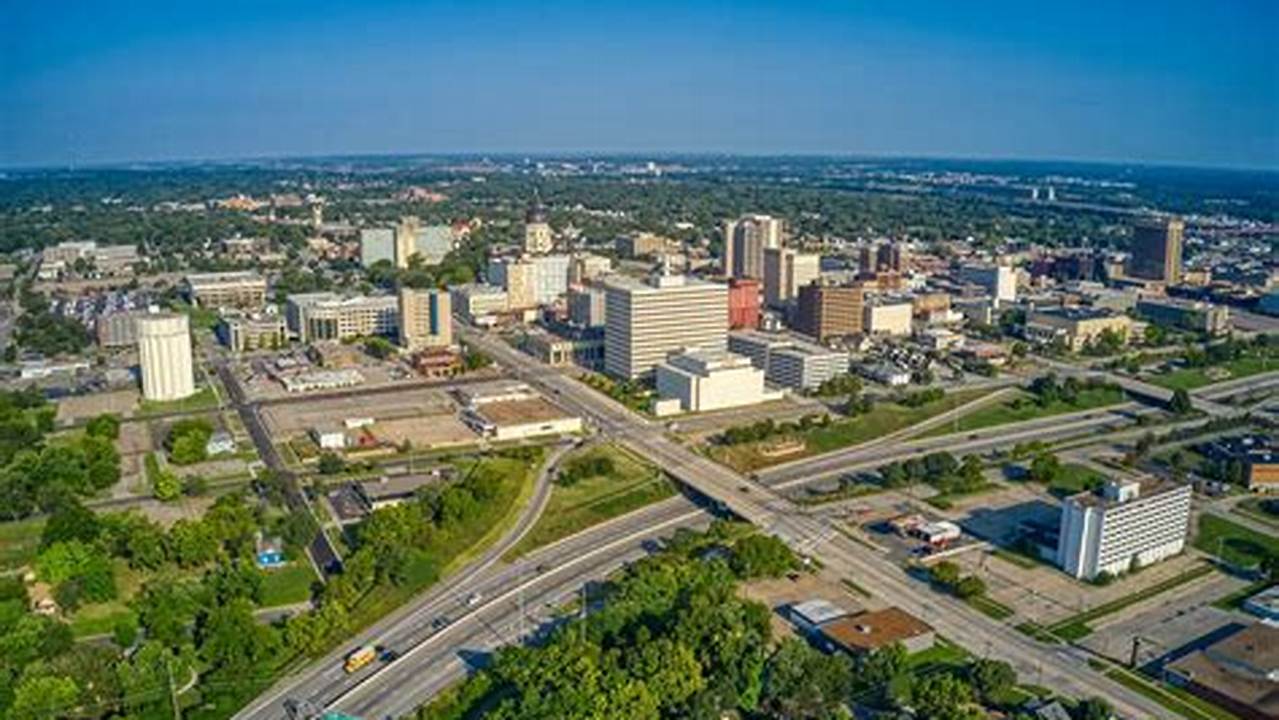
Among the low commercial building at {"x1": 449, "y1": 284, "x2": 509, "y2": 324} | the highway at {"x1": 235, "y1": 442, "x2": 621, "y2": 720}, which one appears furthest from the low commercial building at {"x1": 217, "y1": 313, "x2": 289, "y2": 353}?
the highway at {"x1": 235, "y1": 442, "x2": 621, "y2": 720}

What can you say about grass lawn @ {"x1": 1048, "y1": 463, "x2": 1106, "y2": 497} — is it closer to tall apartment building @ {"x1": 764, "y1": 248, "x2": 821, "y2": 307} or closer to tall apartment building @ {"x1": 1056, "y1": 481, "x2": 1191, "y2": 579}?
tall apartment building @ {"x1": 1056, "y1": 481, "x2": 1191, "y2": 579}

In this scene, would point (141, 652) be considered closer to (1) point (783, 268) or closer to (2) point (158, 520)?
(2) point (158, 520)

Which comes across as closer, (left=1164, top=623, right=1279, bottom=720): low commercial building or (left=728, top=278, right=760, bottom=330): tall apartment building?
(left=1164, top=623, right=1279, bottom=720): low commercial building

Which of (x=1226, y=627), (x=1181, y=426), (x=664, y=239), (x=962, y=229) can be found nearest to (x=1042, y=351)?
(x=1181, y=426)

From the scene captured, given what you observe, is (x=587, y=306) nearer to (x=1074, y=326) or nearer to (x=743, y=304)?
(x=743, y=304)

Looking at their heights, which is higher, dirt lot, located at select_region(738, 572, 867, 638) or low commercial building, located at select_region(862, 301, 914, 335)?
low commercial building, located at select_region(862, 301, 914, 335)

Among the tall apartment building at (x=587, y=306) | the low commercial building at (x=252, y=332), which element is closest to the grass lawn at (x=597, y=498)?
the tall apartment building at (x=587, y=306)
